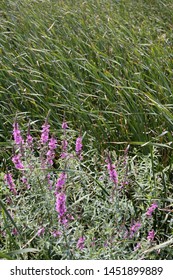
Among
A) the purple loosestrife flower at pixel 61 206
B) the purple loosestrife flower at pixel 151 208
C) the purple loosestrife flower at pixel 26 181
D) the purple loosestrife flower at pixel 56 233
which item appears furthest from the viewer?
the purple loosestrife flower at pixel 26 181

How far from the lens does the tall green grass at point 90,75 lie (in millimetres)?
2961

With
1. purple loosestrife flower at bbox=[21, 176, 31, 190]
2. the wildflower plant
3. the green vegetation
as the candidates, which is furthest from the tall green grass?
purple loosestrife flower at bbox=[21, 176, 31, 190]

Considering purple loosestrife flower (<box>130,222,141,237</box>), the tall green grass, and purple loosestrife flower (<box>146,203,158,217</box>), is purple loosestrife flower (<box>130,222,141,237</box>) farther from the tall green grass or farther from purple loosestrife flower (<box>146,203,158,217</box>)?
the tall green grass

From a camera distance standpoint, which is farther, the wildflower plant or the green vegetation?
the green vegetation

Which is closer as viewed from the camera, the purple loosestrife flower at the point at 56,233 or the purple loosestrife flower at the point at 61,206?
the purple loosestrife flower at the point at 61,206

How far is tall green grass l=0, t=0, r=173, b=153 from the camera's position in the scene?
9.71 feet

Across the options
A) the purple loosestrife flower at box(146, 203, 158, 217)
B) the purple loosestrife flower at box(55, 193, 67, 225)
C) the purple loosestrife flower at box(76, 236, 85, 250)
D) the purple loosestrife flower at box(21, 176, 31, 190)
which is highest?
the purple loosestrife flower at box(55, 193, 67, 225)

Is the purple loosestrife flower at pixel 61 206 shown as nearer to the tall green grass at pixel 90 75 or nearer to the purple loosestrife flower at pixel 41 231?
the purple loosestrife flower at pixel 41 231

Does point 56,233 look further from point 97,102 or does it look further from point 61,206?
point 97,102

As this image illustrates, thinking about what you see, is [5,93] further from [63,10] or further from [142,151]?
[63,10]

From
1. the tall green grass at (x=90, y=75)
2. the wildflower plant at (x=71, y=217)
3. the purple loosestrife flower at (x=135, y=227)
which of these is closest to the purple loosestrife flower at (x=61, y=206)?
the wildflower plant at (x=71, y=217)
